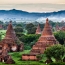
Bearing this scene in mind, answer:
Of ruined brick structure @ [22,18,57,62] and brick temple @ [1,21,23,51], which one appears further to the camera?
brick temple @ [1,21,23,51]

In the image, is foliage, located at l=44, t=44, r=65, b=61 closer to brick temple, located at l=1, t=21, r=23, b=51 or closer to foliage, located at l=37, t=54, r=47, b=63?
foliage, located at l=37, t=54, r=47, b=63

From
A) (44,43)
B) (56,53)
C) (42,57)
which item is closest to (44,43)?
(44,43)

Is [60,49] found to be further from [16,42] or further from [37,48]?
[16,42]

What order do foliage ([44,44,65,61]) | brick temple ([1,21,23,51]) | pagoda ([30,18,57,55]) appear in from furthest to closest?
brick temple ([1,21,23,51]) < pagoda ([30,18,57,55]) < foliage ([44,44,65,61])

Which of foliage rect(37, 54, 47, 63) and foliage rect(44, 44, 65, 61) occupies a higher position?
foliage rect(44, 44, 65, 61)

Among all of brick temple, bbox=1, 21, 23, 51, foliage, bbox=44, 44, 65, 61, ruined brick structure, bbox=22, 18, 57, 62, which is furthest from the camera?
brick temple, bbox=1, 21, 23, 51

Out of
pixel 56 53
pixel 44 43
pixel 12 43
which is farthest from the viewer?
pixel 12 43

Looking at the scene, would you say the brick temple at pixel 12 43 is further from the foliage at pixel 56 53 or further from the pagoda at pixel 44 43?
the foliage at pixel 56 53

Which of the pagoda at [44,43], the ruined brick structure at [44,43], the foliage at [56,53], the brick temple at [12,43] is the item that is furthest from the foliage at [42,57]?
the brick temple at [12,43]

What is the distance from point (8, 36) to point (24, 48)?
4906 mm

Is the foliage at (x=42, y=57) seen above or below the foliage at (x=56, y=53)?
below

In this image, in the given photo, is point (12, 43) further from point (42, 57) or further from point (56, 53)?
point (56, 53)

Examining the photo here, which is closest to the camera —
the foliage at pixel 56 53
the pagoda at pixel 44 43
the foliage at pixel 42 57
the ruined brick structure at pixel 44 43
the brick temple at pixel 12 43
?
the foliage at pixel 56 53

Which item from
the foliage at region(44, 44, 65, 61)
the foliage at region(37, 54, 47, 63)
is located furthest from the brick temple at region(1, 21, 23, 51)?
the foliage at region(44, 44, 65, 61)
